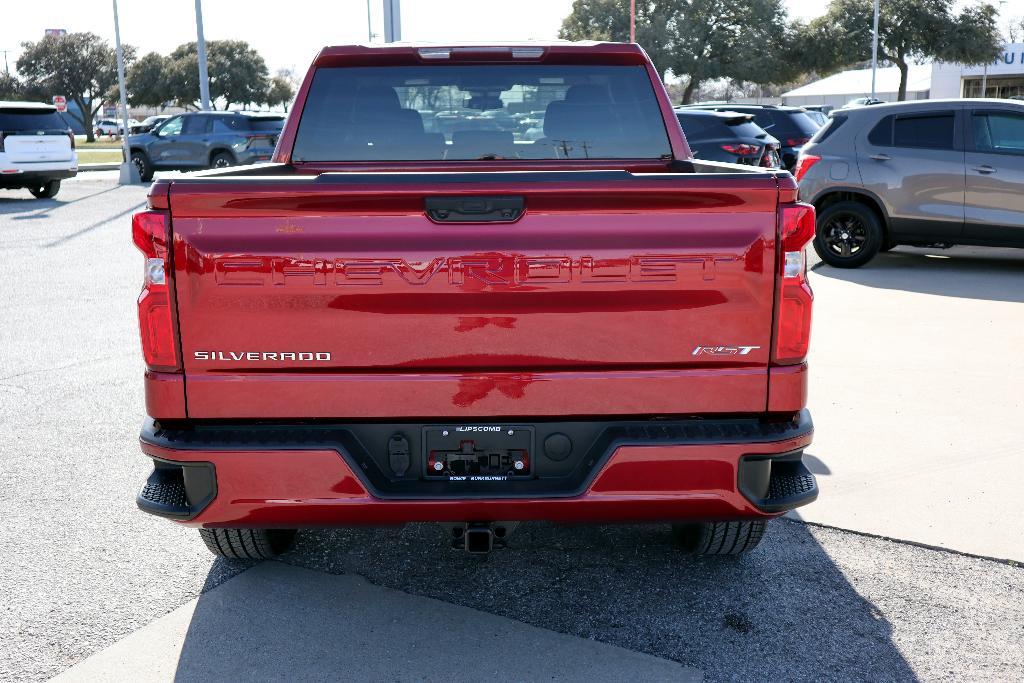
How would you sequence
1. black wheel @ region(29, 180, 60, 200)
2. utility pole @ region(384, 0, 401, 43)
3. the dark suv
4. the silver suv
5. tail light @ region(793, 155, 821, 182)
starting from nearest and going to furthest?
the silver suv, tail light @ region(793, 155, 821, 182), utility pole @ region(384, 0, 401, 43), black wheel @ region(29, 180, 60, 200), the dark suv

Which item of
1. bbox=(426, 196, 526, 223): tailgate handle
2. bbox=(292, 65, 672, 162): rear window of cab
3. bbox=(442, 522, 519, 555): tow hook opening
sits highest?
bbox=(292, 65, 672, 162): rear window of cab

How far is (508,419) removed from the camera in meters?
3.14

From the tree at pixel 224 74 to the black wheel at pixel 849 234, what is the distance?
6152 cm

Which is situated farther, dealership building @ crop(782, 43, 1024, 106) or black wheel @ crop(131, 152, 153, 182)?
dealership building @ crop(782, 43, 1024, 106)

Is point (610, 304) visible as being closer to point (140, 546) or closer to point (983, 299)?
point (140, 546)

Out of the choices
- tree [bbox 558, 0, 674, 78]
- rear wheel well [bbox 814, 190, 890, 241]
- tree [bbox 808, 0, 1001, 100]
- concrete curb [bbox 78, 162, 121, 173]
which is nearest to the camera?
rear wheel well [bbox 814, 190, 890, 241]

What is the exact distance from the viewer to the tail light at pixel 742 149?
49.8 feet

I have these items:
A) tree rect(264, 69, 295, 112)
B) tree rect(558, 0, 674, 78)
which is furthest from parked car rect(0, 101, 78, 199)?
tree rect(264, 69, 295, 112)

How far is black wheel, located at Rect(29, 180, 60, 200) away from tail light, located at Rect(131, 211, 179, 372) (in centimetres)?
2138

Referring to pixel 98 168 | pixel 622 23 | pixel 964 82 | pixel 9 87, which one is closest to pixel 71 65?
pixel 9 87

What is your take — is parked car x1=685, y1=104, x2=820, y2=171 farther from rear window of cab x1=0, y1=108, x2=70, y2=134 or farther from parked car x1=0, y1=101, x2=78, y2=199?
rear window of cab x1=0, y1=108, x2=70, y2=134

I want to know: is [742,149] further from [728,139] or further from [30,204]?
[30,204]

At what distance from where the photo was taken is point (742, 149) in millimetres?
15195

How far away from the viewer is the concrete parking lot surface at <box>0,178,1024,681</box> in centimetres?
344
